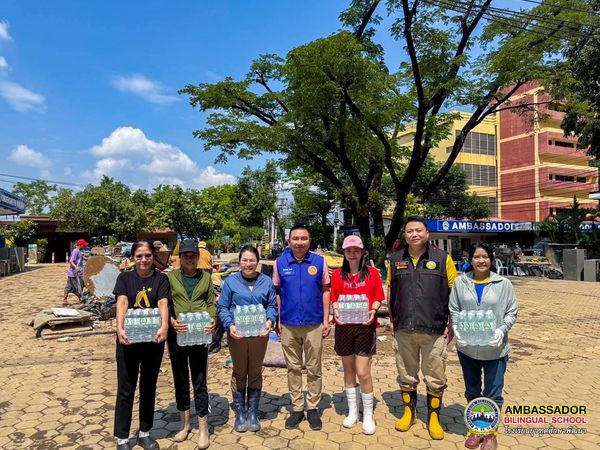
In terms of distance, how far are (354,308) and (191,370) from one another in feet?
4.52

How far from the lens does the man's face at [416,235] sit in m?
3.39

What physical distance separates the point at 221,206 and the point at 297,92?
3378cm

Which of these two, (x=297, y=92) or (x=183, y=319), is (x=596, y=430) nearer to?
(x=183, y=319)

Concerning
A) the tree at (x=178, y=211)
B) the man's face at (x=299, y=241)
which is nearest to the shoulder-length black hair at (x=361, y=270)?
the man's face at (x=299, y=241)

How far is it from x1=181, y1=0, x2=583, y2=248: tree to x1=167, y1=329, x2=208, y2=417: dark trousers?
926cm

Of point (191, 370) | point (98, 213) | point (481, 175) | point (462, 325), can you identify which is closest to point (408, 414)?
point (462, 325)

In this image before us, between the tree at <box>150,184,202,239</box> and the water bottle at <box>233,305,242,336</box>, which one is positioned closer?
the water bottle at <box>233,305,242,336</box>

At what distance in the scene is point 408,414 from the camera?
11.8 ft

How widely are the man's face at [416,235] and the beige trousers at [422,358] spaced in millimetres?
696

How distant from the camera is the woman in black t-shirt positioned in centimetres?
312

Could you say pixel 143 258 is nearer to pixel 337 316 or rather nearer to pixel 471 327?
pixel 337 316

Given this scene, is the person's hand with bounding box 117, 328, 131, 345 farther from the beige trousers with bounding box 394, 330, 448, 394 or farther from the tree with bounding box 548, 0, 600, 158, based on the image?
A: the tree with bounding box 548, 0, 600, 158

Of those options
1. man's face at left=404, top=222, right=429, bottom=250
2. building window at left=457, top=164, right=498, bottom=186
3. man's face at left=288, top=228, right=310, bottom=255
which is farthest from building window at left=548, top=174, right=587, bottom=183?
man's face at left=288, top=228, right=310, bottom=255

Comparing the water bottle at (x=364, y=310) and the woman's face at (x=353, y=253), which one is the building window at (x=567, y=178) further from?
the water bottle at (x=364, y=310)
